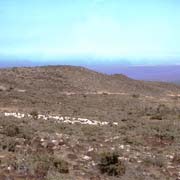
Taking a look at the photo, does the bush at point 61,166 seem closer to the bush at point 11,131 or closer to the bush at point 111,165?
the bush at point 111,165

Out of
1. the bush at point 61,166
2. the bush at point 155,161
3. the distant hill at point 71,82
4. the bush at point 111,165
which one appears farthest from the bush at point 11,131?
the distant hill at point 71,82

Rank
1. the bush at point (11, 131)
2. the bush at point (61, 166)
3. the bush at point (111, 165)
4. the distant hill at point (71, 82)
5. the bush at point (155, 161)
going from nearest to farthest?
the bush at point (61, 166), the bush at point (111, 165), the bush at point (155, 161), the bush at point (11, 131), the distant hill at point (71, 82)

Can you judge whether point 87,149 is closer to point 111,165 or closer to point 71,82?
point 111,165

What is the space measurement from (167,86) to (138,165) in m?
59.5

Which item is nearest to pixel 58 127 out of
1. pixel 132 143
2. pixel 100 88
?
pixel 132 143

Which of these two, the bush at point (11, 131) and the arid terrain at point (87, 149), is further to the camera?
→ the bush at point (11, 131)

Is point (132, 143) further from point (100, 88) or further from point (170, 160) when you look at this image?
point (100, 88)

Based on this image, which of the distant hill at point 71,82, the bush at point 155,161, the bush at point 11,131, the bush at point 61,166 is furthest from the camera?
the distant hill at point 71,82

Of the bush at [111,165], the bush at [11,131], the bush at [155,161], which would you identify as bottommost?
the bush at [155,161]

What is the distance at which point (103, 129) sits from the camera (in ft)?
77.6

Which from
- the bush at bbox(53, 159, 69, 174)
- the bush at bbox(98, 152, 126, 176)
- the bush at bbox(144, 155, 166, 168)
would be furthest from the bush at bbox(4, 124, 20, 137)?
the bush at bbox(144, 155, 166, 168)

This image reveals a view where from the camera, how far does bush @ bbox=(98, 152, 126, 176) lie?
1525 centimetres

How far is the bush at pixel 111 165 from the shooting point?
15.3 m

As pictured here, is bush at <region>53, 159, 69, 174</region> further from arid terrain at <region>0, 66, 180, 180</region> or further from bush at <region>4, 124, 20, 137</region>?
bush at <region>4, 124, 20, 137</region>
